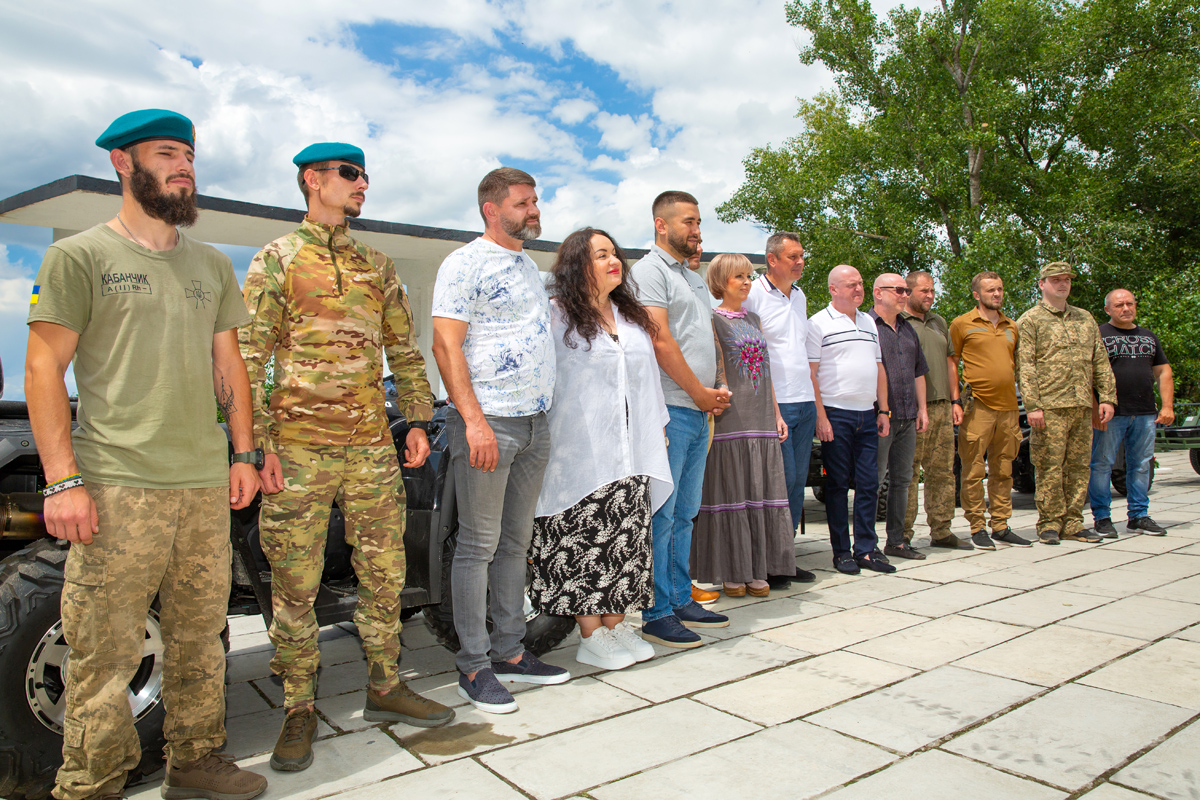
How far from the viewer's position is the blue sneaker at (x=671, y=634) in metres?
3.94

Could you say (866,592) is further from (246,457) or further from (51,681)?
(51,681)

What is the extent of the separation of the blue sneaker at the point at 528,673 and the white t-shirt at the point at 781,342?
94.8 inches

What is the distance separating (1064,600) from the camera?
4598mm

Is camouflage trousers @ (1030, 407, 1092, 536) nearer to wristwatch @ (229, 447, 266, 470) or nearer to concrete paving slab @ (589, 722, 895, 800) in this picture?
concrete paving slab @ (589, 722, 895, 800)

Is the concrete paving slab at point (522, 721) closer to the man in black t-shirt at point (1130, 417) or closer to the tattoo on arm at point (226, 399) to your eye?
the tattoo on arm at point (226, 399)

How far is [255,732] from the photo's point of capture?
309 centimetres

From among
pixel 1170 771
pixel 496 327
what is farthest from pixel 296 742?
pixel 1170 771

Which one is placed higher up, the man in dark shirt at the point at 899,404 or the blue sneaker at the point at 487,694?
the man in dark shirt at the point at 899,404

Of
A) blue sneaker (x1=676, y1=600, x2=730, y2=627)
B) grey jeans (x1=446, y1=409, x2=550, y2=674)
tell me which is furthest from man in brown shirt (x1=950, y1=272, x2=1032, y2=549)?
grey jeans (x1=446, y1=409, x2=550, y2=674)

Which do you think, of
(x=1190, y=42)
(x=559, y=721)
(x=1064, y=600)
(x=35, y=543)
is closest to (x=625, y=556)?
(x=559, y=721)

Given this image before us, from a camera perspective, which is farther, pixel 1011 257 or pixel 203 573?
pixel 1011 257

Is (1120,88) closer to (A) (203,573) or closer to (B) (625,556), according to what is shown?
(B) (625,556)

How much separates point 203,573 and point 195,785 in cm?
61

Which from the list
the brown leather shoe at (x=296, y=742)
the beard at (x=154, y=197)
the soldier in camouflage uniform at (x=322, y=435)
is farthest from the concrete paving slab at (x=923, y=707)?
the beard at (x=154, y=197)
